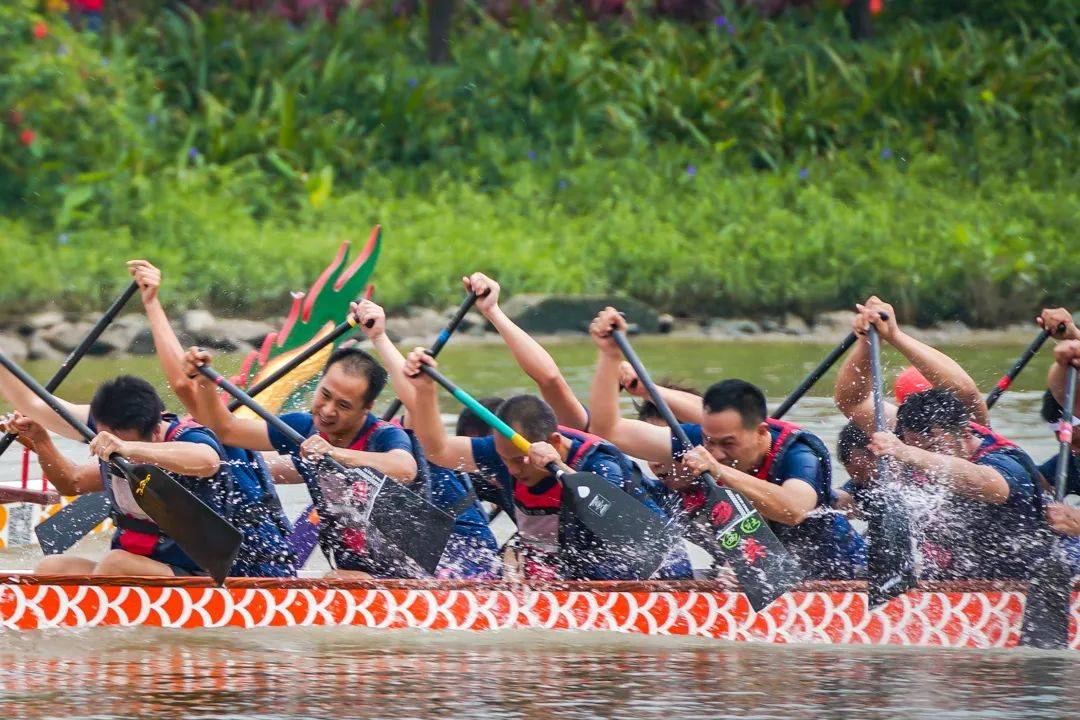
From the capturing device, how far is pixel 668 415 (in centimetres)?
633

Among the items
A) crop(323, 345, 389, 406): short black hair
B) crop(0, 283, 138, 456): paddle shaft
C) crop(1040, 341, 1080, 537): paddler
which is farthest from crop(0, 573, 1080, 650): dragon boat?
crop(0, 283, 138, 456): paddle shaft

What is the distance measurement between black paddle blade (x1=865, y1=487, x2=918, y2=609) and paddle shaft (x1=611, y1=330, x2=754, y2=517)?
1.47ft

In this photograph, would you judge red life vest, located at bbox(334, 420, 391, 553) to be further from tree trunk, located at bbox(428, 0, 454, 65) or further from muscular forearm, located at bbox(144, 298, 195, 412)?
tree trunk, located at bbox(428, 0, 454, 65)

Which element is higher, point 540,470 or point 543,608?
point 540,470

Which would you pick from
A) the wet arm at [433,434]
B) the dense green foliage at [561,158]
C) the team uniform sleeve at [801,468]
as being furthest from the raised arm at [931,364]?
the dense green foliage at [561,158]

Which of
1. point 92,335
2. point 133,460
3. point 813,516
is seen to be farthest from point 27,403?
point 813,516

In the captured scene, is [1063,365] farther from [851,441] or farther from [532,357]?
[532,357]

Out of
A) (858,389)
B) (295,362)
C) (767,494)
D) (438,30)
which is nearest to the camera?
(767,494)

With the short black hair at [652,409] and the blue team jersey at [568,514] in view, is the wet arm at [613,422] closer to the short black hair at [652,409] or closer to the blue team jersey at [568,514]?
the short black hair at [652,409]

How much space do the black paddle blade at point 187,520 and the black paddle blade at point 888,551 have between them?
1966 millimetres

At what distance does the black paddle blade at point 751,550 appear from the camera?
6043 mm

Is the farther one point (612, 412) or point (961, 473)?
point (612, 412)

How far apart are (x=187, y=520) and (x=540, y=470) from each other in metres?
1.08

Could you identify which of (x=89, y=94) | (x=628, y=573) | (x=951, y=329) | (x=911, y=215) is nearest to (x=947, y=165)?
(x=911, y=215)
